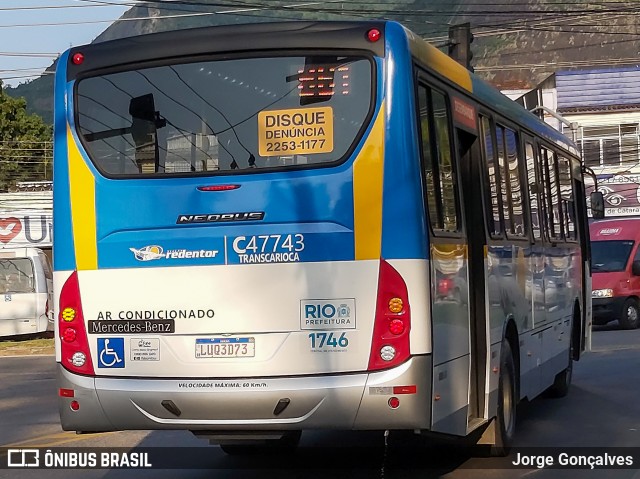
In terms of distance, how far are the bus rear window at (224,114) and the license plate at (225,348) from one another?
3.64 ft

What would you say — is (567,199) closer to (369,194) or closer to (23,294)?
(369,194)

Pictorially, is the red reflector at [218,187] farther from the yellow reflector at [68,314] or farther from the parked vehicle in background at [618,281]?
the parked vehicle in background at [618,281]

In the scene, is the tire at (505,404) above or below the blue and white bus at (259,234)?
below

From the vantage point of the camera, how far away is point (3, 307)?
2838 cm

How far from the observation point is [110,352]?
833 centimetres

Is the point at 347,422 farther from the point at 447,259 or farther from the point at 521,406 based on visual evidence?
the point at 521,406

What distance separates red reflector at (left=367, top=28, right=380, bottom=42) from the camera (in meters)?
8.05

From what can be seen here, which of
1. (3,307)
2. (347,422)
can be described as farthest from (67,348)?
(3,307)

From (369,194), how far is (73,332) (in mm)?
2229

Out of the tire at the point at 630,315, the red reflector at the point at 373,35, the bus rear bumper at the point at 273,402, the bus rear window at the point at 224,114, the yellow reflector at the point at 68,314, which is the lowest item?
the tire at the point at 630,315

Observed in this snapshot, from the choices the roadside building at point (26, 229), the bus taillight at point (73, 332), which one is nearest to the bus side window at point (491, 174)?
the bus taillight at point (73, 332)

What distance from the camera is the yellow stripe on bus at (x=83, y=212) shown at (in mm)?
8430

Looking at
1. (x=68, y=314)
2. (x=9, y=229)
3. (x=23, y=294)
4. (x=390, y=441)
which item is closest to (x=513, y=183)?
(x=390, y=441)

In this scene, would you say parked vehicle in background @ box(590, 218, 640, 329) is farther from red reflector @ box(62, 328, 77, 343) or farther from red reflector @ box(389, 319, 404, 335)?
red reflector @ box(62, 328, 77, 343)
